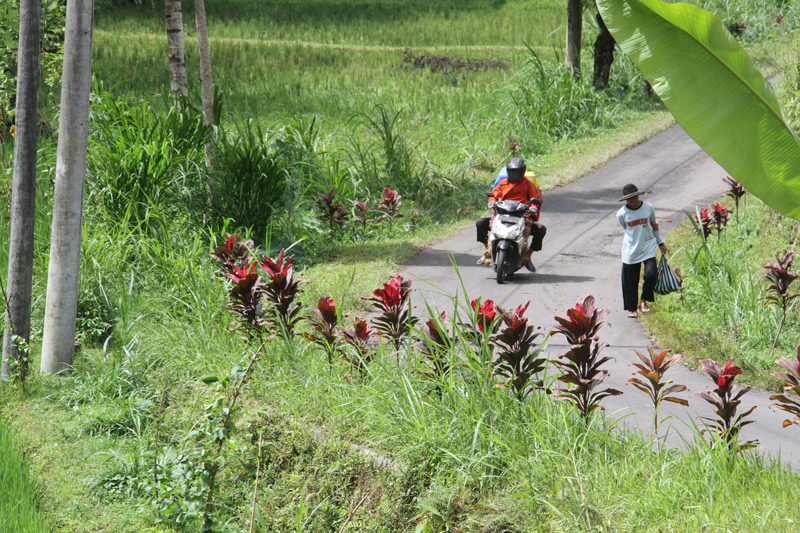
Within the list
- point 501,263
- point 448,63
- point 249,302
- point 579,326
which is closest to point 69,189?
point 249,302

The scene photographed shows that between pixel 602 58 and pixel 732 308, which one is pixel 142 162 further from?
pixel 602 58

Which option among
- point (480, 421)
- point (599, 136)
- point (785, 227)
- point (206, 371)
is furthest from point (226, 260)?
point (599, 136)

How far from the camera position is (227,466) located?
4871mm

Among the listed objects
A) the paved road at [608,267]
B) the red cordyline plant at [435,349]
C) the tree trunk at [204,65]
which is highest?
the tree trunk at [204,65]

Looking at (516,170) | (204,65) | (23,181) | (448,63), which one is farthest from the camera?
(448,63)

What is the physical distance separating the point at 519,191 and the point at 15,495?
639cm

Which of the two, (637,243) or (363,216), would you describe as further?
(363,216)

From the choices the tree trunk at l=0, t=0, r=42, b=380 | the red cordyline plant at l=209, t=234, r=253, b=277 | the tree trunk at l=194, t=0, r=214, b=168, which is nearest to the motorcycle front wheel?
the red cordyline plant at l=209, t=234, r=253, b=277

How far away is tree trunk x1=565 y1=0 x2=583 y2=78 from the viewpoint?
16.9 m

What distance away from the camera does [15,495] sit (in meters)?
4.54

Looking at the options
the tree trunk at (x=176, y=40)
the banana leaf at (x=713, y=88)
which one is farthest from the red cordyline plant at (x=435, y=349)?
the tree trunk at (x=176, y=40)

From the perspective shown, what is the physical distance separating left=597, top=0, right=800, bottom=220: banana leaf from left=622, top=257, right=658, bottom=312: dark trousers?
4.61 metres

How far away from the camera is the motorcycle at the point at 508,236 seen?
29.4 feet

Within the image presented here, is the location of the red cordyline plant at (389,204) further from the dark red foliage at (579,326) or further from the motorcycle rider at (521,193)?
the dark red foliage at (579,326)
